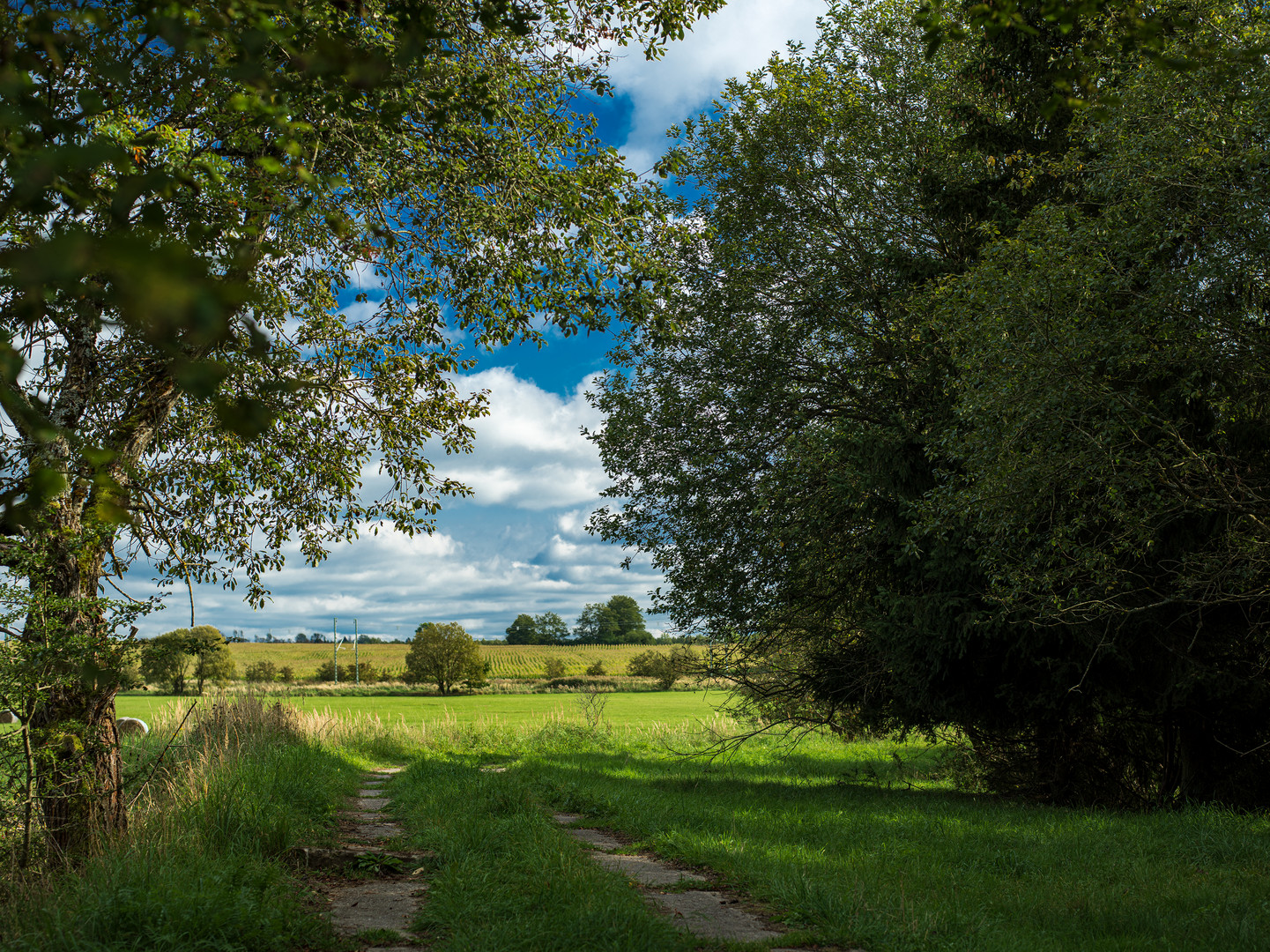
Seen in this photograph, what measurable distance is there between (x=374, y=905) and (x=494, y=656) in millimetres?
91780

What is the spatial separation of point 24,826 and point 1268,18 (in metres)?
14.0

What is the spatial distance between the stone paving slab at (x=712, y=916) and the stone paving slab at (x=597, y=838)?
2009 mm

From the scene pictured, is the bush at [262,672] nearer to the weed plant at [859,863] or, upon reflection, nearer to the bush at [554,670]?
the bush at [554,670]

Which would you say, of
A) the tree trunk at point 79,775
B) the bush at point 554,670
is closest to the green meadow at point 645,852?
the tree trunk at point 79,775

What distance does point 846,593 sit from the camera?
A: 1355 cm

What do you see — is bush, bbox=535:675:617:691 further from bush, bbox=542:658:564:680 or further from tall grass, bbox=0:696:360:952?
tall grass, bbox=0:696:360:952

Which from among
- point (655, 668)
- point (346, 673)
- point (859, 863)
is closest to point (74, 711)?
point (859, 863)

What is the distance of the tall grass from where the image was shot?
4391 mm

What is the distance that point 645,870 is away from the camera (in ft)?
22.5

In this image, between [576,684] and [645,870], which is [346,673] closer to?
[576,684]

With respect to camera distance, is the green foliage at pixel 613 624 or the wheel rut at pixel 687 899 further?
the green foliage at pixel 613 624

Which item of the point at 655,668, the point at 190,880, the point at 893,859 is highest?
the point at 190,880

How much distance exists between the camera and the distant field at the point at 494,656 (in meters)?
80.3

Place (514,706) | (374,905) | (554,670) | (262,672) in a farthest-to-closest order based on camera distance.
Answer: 1. (554,670)
2. (262,672)
3. (514,706)
4. (374,905)
